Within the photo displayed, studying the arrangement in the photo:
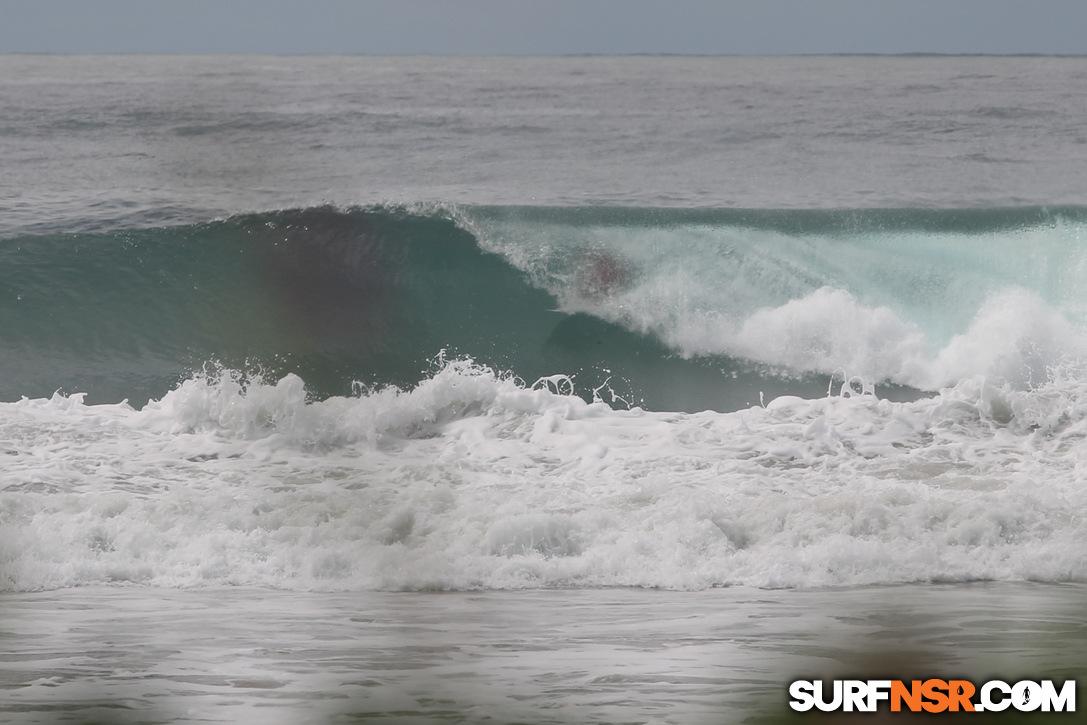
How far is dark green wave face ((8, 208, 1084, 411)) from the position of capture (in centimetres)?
798

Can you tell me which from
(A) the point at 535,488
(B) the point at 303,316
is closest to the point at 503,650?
(A) the point at 535,488

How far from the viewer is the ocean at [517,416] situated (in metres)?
2.91

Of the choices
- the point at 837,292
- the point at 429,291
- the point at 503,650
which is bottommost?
the point at 503,650

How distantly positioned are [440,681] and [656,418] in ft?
14.4

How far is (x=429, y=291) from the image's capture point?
9.15m

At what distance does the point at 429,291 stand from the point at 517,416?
299 cm

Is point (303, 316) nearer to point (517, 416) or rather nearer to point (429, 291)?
point (429, 291)

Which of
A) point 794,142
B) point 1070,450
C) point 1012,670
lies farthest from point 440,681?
point 794,142

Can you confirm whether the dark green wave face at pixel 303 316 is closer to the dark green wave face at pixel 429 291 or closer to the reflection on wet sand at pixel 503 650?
the dark green wave face at pixel 429 291

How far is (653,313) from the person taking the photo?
29.6 feet

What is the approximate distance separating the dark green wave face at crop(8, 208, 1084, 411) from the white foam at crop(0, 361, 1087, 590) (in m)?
1.16

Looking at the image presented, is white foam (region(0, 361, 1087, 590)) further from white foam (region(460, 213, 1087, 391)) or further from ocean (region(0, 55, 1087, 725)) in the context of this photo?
white foam (region(460, 213, 1087, 391))

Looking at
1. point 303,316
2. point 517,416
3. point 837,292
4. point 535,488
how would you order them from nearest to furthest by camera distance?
1. point 535,488
2. point 517,416
3. point 303,316
4. point 837,292

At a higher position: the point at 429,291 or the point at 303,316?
the point at 429,291
